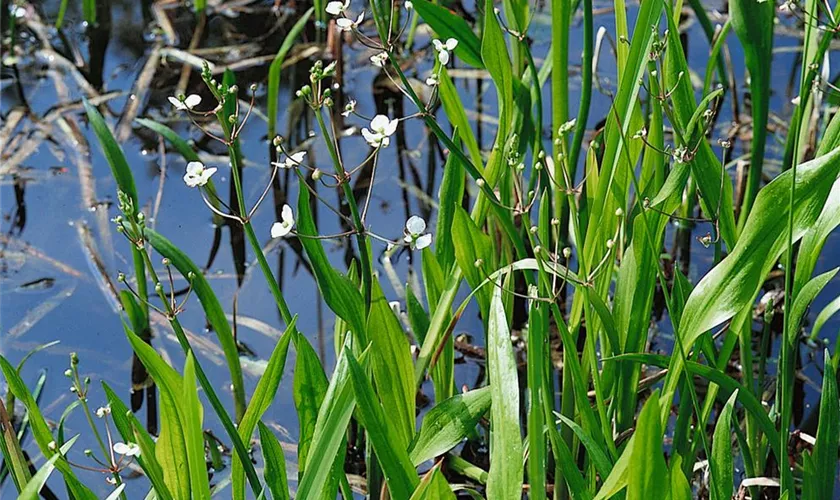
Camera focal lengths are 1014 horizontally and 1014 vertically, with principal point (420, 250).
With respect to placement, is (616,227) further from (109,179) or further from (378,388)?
(109,179)

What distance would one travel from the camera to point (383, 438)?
47.1 inches

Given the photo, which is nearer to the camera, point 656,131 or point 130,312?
point 656,131

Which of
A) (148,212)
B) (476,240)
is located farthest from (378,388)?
(148,212)

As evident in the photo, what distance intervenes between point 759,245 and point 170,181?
1.72 m

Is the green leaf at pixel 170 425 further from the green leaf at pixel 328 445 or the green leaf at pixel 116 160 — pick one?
the green leaf at pixel 116 160

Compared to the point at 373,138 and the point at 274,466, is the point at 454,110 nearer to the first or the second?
the point at 373,138

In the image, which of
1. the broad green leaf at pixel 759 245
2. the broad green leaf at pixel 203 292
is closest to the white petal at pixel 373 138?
the broad green leaf at pixel 759 245

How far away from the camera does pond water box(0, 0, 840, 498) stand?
2109mm

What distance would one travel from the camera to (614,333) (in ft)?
4.57

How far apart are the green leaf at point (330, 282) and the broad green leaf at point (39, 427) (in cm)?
40

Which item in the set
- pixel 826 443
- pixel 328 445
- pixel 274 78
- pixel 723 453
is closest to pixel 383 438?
pixel 328 445

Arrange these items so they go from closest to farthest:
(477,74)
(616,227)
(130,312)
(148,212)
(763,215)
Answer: (763,215), (616,227), (130,312), (148,212), (477,74)

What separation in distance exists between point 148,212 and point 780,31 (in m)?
1.92

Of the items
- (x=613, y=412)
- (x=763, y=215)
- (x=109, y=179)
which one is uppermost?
(x=763, y=215)
